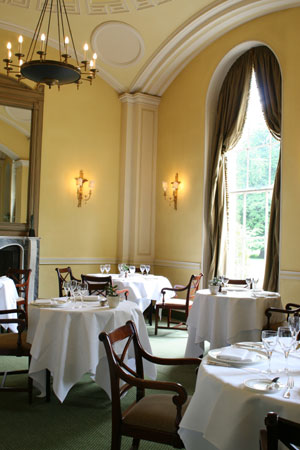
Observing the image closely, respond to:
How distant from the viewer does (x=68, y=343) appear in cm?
390

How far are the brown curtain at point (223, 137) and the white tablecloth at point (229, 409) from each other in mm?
5916

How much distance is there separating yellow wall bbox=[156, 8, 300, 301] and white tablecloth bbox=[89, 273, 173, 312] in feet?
5.04

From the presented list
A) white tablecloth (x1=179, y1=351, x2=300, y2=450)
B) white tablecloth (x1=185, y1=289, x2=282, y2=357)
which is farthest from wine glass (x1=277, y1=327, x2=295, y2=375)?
white tablecloth (x1=185, y1=289, x2=282, y2=357)

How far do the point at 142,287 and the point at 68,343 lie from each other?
128 inches

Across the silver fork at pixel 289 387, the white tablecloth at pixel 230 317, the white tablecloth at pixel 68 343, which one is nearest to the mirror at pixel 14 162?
the white tablecloth at pixel 230 317

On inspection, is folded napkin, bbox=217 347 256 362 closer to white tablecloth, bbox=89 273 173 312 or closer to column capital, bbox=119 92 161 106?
white tablecloth, bbox=89 273 173 312

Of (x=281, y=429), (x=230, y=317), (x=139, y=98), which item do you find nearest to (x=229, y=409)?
(x=281, y=429)

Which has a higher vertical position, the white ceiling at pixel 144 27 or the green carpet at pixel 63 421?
the white ceiling at pixel 144 27

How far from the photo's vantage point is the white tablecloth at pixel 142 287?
22.9ft

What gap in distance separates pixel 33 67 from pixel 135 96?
520 cm

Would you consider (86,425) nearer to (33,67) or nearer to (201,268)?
(33,67)

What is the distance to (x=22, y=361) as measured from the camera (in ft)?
17.9

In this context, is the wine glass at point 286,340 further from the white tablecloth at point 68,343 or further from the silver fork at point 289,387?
the white tablecloth at point 68,343

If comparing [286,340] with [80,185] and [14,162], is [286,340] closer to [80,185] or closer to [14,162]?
[14,162]
